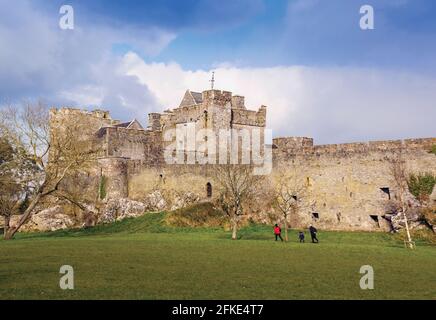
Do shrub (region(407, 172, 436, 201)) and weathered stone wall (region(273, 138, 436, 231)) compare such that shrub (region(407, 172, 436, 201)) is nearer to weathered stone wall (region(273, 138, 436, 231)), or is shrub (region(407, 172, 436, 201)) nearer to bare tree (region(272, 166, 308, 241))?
weathered stone wall (region(273, 138, 436, 231))

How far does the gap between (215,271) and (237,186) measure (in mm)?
25384

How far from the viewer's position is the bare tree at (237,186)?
143 ft

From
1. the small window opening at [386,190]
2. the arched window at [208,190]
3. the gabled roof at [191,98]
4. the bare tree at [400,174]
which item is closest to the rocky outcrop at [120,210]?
the arched window at [208,190]

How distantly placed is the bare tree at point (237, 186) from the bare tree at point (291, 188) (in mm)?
1407

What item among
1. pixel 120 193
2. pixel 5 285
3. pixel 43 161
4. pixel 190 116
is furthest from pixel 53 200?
pixel 5 285

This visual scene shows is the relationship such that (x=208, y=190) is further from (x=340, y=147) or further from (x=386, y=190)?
(x=386, y=190)

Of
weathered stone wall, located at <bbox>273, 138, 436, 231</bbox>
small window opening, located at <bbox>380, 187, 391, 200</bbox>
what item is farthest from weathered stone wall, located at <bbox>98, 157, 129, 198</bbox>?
small window opening, located at <bbox>380, 187, 391, 200</bbox>

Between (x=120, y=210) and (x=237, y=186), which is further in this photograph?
(x=120, y=210)

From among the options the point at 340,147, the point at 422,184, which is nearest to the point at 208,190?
the point at 340,147

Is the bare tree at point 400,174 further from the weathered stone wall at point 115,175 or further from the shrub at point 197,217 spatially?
the weathered stone wall at point 115,175

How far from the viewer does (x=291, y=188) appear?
151ft

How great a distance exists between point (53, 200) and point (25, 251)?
26.6 meters

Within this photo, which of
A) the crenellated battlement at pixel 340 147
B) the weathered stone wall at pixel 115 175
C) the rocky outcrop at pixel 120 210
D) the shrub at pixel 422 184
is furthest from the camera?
the weathered stone wall at pixel 115 175
